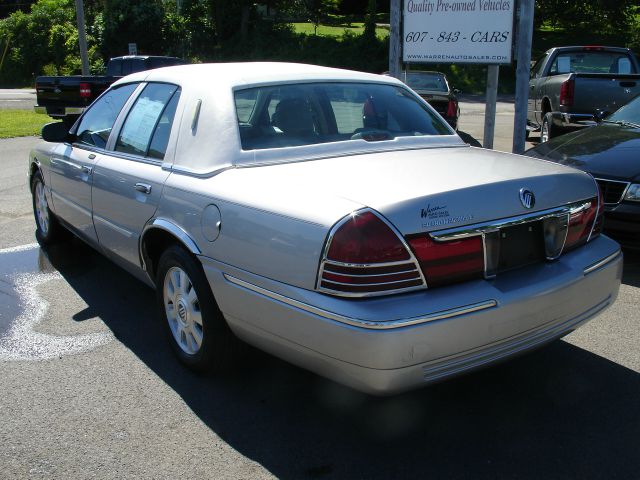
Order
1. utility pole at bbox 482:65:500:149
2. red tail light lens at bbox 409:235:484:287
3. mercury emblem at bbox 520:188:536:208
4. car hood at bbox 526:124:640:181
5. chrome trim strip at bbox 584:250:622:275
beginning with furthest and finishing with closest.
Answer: utility pole at bbox 482:65:500:149
car hood at bbox 526:124:640:181
chrome trim strip at bbox 584:250:622:275
mercury emblem at bbox 520:188:536:208
red tail light lens at bbox 409:235:484:287

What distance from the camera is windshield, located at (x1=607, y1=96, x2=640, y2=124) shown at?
23.2 ft

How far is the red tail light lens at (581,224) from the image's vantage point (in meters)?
3.46

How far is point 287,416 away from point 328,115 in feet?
5.93

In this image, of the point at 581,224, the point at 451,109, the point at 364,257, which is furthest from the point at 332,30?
the point at 364,257

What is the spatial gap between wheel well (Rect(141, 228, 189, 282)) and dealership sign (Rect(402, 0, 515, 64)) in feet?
17.3

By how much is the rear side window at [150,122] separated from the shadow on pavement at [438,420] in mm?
1241

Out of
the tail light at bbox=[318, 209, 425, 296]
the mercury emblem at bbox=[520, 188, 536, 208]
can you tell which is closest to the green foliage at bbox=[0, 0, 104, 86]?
the mercury emblem at bbox=[520, 188, 536, 208]

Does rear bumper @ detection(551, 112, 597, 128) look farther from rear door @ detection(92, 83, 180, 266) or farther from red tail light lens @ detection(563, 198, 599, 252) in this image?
rear door @ detection(92, 83, 180, 266)

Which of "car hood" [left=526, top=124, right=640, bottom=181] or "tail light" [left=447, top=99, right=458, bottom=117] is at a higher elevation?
"car hood" [left=526, top=124, right=640, bottom=181]

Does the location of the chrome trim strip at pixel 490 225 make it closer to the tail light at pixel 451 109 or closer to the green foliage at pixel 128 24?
the tail light at pixel 451 109

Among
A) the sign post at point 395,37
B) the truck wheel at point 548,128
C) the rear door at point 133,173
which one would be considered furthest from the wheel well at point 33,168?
the truck wheel at point 548,128

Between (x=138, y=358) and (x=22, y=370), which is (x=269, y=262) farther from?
(x=22, y=370)

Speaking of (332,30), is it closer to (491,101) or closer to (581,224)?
(491,101)

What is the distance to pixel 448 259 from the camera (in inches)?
114
